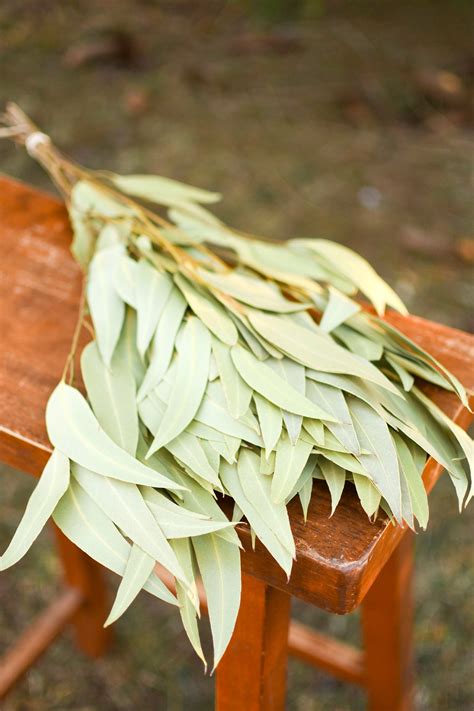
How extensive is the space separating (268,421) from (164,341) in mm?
156

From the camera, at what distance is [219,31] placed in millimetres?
3695

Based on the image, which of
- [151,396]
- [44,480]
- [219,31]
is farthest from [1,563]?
[219,31]

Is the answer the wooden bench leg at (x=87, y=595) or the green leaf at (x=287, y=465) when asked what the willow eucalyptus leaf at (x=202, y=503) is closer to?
the green leaf at (x=287, y=465)

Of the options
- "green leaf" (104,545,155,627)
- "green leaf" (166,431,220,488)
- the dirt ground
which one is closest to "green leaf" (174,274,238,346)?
"green leaf" (166,431,220,488)

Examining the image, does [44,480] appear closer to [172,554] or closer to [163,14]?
[172,554]

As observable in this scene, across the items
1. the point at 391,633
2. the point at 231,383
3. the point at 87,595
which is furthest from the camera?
the point at 87,595

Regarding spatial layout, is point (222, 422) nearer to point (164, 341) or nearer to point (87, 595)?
point (164, 341)

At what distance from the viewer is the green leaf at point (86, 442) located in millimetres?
678

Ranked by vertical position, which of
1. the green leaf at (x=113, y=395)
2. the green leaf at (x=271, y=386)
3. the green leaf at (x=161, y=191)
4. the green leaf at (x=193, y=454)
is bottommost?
the green leaf at (x=161, y=191)

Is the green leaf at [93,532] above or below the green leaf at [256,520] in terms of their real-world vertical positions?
below

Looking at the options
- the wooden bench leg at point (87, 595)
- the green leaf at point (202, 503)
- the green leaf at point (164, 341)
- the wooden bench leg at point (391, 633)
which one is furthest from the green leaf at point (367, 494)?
the wooden bench leg at point (87, 595)

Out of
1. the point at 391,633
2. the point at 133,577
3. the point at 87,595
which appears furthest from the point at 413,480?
the point at 87,595

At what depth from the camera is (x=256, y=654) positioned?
0.81 m

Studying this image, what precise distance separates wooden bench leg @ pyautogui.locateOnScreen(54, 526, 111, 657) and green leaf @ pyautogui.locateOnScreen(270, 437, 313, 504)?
0.83m
